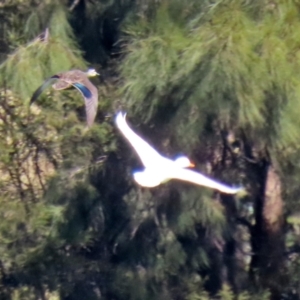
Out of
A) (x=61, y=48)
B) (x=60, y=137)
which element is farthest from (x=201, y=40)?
(x=60, y=137)

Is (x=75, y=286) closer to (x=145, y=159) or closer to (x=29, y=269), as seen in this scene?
(x=29, y=269)

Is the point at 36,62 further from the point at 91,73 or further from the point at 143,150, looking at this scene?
the point at 143,150

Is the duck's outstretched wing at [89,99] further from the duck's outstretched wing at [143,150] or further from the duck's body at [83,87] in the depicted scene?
the duck's outstretched wing at [143,150]

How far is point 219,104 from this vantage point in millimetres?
3812

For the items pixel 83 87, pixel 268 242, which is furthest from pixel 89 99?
pixel 268 242

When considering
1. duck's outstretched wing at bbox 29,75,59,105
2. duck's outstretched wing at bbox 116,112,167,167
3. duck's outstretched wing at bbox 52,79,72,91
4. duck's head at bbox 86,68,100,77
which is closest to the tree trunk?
duck's head at bbox 86,68,100,77

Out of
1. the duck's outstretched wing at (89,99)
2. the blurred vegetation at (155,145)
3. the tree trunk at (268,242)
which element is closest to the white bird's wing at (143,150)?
the duck's outstretched wing at (89,99)

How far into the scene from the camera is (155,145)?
4.23m

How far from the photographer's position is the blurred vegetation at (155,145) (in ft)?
12.7

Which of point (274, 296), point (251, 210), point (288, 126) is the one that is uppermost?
point (288, 126)

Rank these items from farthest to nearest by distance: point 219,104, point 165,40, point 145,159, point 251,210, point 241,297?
point 251,210
point 241,297
point 165,40
point 219,104
point 145,159

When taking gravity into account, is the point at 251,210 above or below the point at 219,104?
below

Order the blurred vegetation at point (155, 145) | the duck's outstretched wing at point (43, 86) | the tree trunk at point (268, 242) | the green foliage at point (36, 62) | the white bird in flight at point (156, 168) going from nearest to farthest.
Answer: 1. the white bird in flight at point (156, 168)
2. the duck's outstretched wing at point (43, 86)
3. the blurred vegetation at point (155, 145)
4. the green foliage at point (36, 62)
5. the tree trunk at point (268, 242)

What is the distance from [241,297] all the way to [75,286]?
799 millimetres
